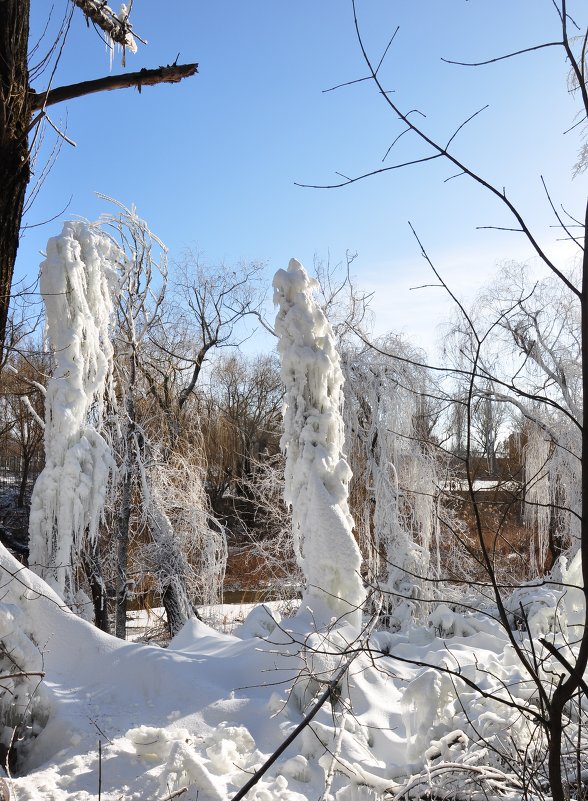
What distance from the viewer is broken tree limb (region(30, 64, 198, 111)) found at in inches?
106

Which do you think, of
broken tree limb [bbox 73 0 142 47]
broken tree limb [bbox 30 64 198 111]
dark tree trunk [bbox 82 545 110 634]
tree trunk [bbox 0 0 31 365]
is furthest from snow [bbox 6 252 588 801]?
dark tree trunk [bbox 82 545 110 634]

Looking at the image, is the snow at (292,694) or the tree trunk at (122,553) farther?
the tree trunk at (122,553)

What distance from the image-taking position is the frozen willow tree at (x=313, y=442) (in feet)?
20.7

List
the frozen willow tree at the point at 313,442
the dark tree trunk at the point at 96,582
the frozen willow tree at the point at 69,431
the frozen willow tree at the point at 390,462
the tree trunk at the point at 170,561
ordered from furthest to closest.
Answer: the tree trunk at the point at 170,561 < the frozen willow tree at the point at 390,462 < the dark tree trunk at the point at 96,582 < the frozen willow tree at the point at 69,431 < the frozen willow tree at the point at 313,442

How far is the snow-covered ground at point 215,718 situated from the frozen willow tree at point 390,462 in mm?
4370

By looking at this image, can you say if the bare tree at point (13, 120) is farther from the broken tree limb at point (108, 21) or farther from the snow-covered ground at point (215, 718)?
the snow-covered ground at point (215, 718)

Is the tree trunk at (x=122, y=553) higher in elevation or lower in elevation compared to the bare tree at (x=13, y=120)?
lower

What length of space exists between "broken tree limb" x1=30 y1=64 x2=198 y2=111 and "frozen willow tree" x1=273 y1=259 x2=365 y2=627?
13.2 ft

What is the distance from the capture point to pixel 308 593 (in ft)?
20.6

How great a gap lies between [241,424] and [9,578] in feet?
72.3

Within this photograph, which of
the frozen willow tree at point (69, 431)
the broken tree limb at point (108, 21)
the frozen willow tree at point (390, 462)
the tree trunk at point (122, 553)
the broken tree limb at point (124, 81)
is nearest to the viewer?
the broken tree limb at point (124, 81)

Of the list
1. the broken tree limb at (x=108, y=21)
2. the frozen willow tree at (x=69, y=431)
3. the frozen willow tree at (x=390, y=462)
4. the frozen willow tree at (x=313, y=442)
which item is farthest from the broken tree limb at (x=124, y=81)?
the frozen willow tree at (x=390, y=462)

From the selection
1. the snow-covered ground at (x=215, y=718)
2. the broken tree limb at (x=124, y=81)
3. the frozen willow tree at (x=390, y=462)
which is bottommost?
the snow-covered ground at (x=215, y=718)

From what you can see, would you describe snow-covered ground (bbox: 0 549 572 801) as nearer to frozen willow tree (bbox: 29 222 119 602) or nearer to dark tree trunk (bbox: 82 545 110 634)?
frozen willow tree (bbox: 29 222 119 602)
